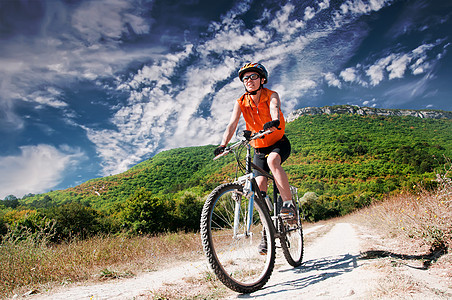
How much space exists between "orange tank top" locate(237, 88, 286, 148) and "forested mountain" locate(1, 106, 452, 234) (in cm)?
5686

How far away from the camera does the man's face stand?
3.14 metres

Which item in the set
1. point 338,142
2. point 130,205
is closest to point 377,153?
point 338,142

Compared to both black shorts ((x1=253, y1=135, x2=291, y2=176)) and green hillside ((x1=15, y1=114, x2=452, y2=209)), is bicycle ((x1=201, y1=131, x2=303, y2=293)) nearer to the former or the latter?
black shorts ((x1=253, y1=135, x2=291, y2=176))

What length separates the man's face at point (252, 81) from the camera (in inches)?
123

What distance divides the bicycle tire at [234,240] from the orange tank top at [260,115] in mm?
1004

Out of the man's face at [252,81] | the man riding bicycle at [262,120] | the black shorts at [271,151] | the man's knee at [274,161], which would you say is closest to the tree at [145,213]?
the black shorts at [271,151]

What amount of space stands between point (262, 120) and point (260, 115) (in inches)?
3.0

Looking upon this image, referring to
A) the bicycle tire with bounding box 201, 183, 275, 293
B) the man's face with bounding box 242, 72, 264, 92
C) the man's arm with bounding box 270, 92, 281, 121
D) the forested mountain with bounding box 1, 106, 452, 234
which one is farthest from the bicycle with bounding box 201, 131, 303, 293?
the forested mountain with bounding box 1, 106, 452, 234

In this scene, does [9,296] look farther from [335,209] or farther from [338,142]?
[338,142]

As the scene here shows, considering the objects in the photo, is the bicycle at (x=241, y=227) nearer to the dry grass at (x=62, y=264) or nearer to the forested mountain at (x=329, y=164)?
the dry grass at (x=62, y=264)

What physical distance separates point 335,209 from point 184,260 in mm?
59370

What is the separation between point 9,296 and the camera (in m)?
2.67

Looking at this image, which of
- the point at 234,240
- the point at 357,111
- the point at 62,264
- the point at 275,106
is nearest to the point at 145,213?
the point at 62,264

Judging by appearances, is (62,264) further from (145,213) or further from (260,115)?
(145,213)
